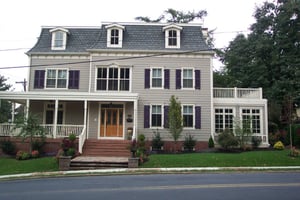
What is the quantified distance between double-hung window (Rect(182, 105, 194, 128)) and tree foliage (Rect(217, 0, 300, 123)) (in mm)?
10117

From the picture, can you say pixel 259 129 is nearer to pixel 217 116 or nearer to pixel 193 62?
pixel 217 116

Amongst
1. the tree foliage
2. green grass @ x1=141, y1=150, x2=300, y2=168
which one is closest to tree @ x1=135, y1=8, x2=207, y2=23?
the tree foliage

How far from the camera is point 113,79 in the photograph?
2167 centimetres

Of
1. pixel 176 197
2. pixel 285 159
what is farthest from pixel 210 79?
pixel 176 197

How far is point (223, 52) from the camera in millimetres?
35938

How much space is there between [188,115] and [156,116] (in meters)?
2.32

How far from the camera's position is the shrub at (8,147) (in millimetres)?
18500

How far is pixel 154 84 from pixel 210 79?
4.13 meters

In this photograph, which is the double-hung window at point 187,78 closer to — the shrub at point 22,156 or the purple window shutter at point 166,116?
the purple window shutter at point 166,116

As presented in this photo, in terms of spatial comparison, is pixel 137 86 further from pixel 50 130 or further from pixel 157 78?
pixel 50 130

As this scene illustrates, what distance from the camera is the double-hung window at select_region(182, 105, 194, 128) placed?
21198mm

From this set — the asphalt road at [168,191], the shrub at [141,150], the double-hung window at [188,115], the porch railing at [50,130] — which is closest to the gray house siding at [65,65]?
the porch railing at [50,130]

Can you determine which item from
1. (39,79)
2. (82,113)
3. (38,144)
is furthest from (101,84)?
(38,144)

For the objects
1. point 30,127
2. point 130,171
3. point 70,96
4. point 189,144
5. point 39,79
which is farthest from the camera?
point 39,79
